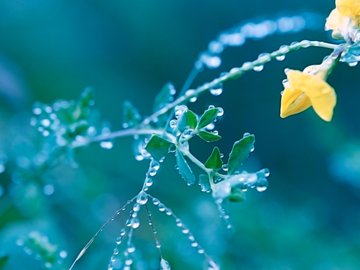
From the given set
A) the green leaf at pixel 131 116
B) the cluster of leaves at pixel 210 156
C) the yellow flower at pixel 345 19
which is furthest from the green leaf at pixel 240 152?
the green leaf at pixel 131 116

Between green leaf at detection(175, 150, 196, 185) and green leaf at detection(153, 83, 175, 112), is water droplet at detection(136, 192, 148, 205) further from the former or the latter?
green leaf at detection(153, 83, 175, 112)

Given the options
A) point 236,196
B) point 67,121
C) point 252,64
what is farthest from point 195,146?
point 236,196

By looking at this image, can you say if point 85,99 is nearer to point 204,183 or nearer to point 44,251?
point 44,251

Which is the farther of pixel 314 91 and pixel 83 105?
pixel 83 105

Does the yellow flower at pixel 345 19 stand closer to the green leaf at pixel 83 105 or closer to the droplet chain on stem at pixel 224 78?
the droplet chain on stem at pixel 224 78

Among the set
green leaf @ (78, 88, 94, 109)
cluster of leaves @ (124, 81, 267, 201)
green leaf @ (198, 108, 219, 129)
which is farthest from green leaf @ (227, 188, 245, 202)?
green leaf @ (78, 88, 94, 109)

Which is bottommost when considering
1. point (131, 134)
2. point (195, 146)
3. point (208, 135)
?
point (208, 135)
